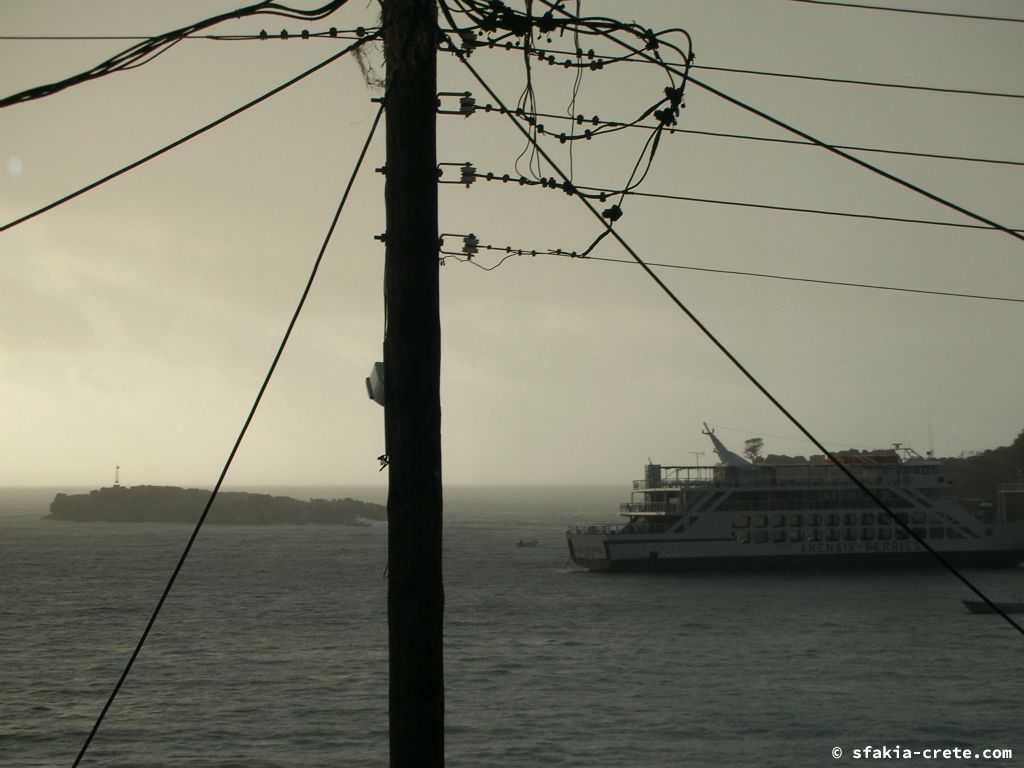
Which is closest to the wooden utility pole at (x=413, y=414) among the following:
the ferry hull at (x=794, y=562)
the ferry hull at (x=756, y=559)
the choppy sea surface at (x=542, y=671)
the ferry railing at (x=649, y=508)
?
the choppy sea surface at (x=542, y=671)

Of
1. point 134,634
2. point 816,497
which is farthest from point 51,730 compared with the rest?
point 816,497

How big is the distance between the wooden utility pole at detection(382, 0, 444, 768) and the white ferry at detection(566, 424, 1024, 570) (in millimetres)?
54609

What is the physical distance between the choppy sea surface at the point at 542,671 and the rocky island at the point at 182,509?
274 ft

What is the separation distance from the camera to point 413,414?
13.7 feet

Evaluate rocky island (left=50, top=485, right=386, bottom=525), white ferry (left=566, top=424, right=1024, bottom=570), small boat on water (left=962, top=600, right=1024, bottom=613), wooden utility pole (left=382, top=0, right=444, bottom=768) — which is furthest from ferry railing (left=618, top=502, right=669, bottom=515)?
rocky island (left=50, top=485, right=386, bottom=525)

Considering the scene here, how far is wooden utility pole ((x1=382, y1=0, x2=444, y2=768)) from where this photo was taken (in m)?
4.17

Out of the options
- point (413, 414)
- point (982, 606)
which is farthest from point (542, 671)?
point (413, 414)

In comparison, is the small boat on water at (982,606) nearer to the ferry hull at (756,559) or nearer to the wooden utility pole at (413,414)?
the ferry hull at (756,559)

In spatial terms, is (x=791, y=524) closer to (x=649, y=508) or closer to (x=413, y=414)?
(x=649, y=508)

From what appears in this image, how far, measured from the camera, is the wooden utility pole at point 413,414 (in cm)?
417

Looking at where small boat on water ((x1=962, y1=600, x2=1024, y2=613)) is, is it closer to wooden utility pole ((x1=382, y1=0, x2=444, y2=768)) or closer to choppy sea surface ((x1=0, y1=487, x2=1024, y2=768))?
choppy sea surface ((x1=0, y1=487, x2=1024, y2=768))

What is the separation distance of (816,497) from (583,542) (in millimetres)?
14508

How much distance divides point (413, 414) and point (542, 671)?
89.9 ft

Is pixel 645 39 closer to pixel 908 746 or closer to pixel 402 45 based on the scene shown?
pixel 402 45
